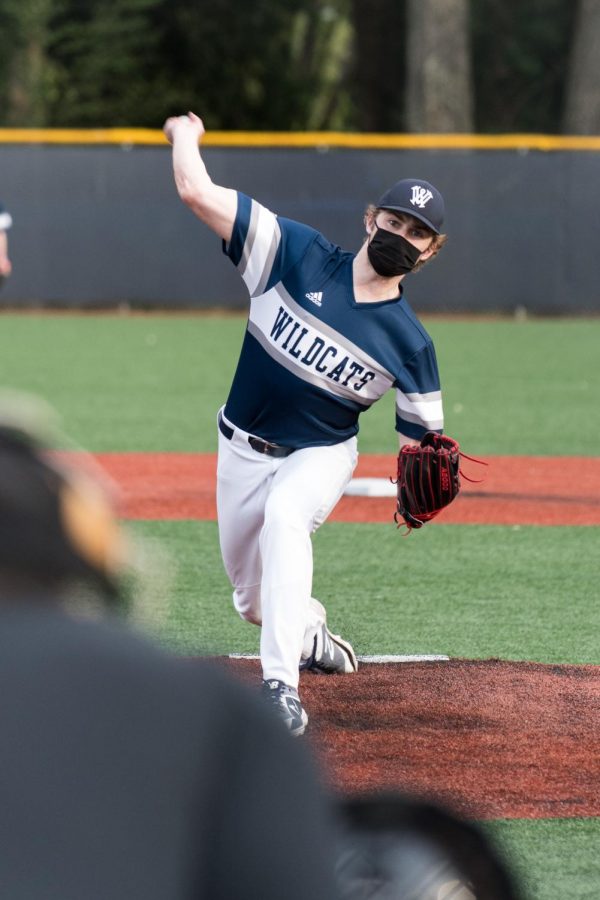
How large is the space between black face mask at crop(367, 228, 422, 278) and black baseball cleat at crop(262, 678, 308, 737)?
144 cm

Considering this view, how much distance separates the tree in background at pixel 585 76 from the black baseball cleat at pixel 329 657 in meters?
21.5

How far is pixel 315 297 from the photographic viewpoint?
5367mm

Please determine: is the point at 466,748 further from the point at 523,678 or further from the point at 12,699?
the point at 12,699

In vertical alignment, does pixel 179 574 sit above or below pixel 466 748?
below

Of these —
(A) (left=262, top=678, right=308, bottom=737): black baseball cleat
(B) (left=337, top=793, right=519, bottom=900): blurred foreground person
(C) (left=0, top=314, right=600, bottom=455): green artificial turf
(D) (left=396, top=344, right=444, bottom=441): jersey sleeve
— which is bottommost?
(C) (left=0, top=314, right=600, bottom=455): green artificial turf

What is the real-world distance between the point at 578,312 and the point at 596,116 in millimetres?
4679

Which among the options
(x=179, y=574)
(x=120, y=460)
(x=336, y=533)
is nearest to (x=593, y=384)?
(x=120, y=460)

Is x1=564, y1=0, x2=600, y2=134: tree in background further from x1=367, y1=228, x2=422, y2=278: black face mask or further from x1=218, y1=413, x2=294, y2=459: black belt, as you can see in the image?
x1=218, y1=413, x2=294, y2=459: black belt

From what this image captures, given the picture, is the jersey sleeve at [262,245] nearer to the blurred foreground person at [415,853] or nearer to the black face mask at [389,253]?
the black face mask at [389,253]

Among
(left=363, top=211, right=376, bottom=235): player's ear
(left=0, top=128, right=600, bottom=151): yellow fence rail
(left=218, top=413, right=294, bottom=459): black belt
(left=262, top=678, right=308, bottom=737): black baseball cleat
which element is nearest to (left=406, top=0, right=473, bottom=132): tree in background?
(left=0, top=128, right=600, bottom=151): yellow fence rail

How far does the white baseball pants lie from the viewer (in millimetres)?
4945

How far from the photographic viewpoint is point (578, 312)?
75.8ft

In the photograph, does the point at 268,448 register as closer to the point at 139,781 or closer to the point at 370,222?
the point at 370,222

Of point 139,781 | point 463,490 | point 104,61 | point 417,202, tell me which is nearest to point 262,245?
point 417,202
